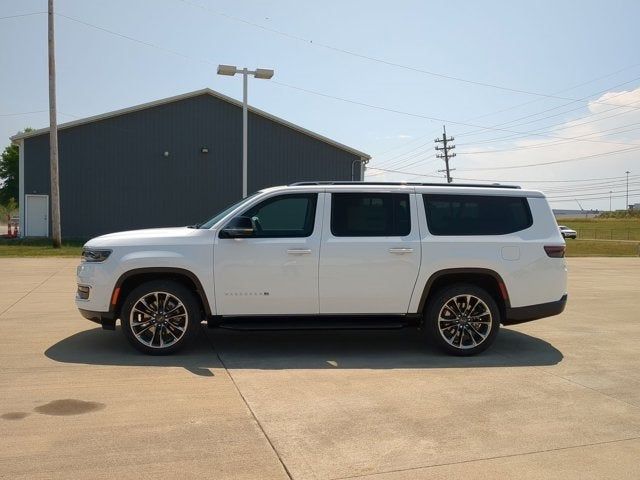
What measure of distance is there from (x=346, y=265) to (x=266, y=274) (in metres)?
0.89

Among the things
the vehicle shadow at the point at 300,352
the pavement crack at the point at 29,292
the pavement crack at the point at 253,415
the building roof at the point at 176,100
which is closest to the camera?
the pavement crack at the point at 253,415

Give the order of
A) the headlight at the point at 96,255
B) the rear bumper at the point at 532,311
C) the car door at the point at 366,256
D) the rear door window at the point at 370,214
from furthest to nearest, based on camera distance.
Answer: the rear bumper at the point at 532,311 < the rear door window at the point at 370,214 < the car door at the point at 366,256 < the headlight at the point at 96,255

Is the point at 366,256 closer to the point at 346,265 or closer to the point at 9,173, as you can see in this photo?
the point at 346,265

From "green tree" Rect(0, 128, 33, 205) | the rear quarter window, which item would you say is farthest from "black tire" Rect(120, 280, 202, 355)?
"green tree" Rect(0, 128, 33, 205)

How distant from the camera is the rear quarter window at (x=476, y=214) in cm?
707

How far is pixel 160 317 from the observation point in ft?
22.0

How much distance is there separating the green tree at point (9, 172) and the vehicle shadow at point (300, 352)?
65.8 meters

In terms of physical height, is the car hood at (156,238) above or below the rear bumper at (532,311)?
above

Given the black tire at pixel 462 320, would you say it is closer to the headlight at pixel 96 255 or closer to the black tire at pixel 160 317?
the black tire at pixel 160 317

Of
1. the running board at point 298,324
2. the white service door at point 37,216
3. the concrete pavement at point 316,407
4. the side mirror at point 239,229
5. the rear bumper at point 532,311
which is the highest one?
the white service door at point 37,216

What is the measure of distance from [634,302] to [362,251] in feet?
23.9

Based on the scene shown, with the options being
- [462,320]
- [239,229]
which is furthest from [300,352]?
[462,320]

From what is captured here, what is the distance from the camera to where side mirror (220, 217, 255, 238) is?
6605 millimetres

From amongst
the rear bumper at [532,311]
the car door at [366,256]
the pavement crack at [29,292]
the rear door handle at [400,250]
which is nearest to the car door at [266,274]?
the car door at [366,256]
